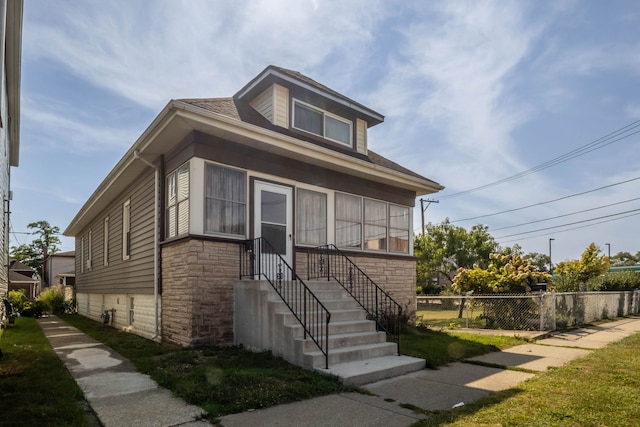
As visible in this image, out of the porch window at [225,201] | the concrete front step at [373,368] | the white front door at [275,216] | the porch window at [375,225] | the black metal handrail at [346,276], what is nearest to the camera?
the concrete front step at [373,368]

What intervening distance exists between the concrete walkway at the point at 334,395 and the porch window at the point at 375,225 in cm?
397

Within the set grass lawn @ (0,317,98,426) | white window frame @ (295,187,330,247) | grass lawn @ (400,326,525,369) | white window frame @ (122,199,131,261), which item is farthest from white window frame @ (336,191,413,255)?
grass lawn @ (0,317,98,426)

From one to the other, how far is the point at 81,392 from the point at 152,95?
696 centimetres

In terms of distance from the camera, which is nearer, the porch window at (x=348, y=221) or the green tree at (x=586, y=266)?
the porch window at (x=348, y=221)

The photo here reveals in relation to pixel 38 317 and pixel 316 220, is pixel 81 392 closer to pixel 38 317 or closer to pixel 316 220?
pixel 316 220

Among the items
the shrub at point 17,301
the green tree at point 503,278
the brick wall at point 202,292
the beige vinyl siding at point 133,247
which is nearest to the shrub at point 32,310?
the shrub at point 17,301

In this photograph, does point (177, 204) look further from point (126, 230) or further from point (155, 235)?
point (126, 230)

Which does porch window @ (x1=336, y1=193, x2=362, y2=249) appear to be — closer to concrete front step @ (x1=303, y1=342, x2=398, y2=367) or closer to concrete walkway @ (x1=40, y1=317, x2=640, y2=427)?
concrete front step @ (x1=303, y1=342, x2=398, y2=367)

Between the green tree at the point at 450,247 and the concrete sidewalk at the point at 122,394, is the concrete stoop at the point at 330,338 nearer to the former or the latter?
the concrete sidewalk at the point at 122,394

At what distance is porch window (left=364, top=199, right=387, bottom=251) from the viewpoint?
1048cm

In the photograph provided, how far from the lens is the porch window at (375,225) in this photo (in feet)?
34.4

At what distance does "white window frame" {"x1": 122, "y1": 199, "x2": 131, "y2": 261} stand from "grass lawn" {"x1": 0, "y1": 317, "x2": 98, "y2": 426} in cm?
Answer: 384

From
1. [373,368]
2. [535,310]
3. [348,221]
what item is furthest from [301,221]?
[535,310]

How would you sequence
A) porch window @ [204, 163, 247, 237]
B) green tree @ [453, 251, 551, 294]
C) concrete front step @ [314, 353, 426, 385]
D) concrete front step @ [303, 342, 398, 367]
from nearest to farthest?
concrete front step @ [314, 353, 426, 385], concrete front step @ [303, 342, 398, 367], porch window @ [204, 163, 247, 237], green tree @ [453, 251, 551, 294]
